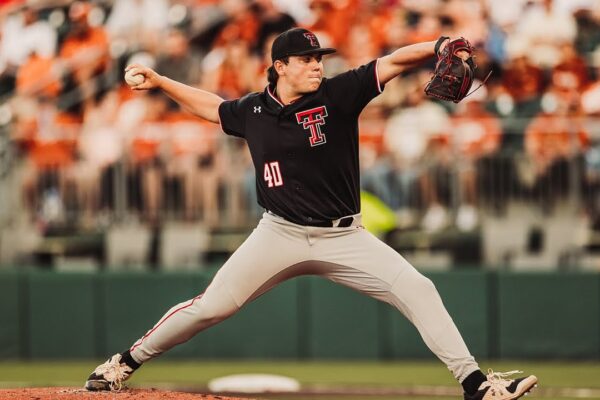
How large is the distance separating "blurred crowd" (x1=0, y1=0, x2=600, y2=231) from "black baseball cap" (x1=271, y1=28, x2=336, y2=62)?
5310 millimetres

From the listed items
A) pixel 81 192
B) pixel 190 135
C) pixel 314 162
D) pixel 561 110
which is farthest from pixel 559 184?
pixel 314 162

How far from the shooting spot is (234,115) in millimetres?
5938

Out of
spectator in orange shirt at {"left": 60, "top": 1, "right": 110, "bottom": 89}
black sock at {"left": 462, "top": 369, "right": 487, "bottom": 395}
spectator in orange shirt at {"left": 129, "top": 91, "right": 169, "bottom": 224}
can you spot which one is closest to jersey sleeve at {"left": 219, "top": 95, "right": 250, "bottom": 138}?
black sock at {"left": 462, "top": 369, "right": 487, "bottom": 395}

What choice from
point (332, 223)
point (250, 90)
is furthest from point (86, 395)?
point (250, 90)

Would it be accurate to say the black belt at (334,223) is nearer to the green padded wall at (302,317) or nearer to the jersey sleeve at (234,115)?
the jersey sleeve at (234,115)

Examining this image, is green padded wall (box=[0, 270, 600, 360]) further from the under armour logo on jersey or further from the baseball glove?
the baseball glove

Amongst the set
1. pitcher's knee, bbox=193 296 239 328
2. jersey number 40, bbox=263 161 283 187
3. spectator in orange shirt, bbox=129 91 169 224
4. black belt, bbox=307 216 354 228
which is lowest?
pitcher's knee, bbox=193 296 239 328

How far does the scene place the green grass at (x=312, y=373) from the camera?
29.6 feet

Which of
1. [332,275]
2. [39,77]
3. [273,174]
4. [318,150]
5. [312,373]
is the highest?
[39,77]

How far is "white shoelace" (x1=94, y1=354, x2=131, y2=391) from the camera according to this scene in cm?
589

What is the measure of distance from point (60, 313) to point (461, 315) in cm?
400

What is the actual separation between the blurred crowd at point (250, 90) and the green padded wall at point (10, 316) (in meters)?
Answer: 0.70

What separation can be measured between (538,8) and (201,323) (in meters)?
7.98

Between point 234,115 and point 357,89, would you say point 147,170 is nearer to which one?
point 234,115
